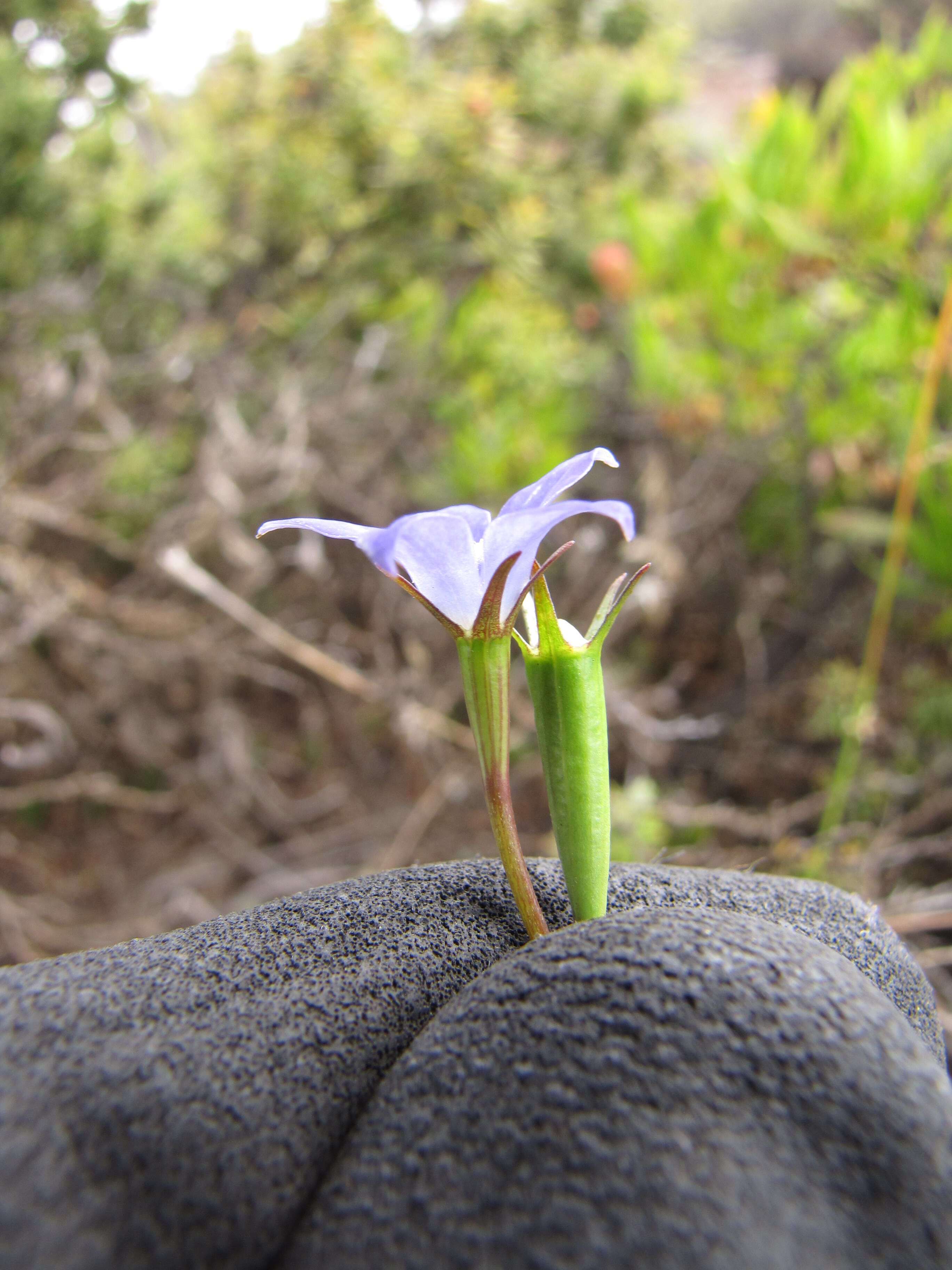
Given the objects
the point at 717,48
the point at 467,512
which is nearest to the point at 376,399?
the point at 717,48

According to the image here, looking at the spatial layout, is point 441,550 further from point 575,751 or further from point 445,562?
point 575,751

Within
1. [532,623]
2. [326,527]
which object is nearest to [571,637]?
[532,623]

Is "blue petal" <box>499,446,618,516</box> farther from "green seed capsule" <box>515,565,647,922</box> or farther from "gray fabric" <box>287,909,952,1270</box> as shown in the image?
"gray fabric" <box>287,909,952,1270</box>

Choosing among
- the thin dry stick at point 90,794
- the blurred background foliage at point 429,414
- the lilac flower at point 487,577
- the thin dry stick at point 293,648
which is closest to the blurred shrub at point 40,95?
the blurred background foliage at point 429,414

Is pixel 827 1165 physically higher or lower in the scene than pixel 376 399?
lower

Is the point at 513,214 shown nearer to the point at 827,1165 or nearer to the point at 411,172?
the point at 411,172

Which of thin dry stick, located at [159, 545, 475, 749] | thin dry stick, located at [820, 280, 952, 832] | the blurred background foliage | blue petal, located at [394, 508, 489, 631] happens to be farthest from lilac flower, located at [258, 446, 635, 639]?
thin dry stick, located at [820, 280, 952, 832]
